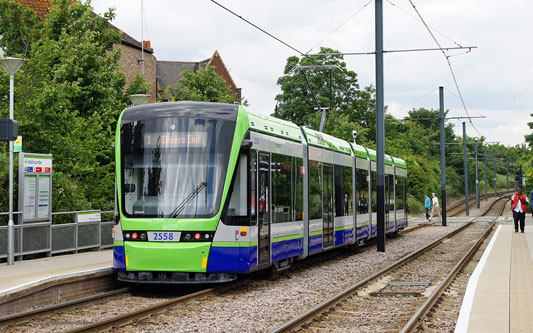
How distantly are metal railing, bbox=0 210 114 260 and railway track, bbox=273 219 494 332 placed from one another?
23.0 ft

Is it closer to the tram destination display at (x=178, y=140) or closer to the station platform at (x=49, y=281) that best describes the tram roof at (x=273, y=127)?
the tram destination display at (x=178, y=140)

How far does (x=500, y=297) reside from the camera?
425 inches

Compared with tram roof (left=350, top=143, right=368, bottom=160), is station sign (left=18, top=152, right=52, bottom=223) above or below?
below

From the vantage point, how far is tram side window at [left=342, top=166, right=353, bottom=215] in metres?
20.0

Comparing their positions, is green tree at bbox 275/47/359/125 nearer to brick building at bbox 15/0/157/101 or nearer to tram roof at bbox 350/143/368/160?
brick building at bbox 15/0/157/101

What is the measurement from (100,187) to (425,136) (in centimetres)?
7296

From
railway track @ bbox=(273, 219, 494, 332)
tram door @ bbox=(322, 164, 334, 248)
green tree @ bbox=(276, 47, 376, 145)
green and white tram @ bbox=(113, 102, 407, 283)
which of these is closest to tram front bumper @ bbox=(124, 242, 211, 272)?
green and white tram @ bbox=(113, 102, 407, 283)

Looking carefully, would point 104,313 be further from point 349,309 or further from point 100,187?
point 100,187

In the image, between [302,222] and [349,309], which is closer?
[349,309]

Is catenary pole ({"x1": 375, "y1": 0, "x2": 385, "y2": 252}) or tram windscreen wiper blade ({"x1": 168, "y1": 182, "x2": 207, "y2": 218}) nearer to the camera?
tram windscreen wiper blade ({"x1": 168, "y1": 182, "x2": 207, "y2": 218})

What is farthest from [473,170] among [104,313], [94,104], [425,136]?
[104,313]

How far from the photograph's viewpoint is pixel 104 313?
34.4 ft

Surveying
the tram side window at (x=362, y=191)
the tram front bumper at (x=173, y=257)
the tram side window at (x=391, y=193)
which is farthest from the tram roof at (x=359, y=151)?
the tram front bumper at (x=173, y=257)

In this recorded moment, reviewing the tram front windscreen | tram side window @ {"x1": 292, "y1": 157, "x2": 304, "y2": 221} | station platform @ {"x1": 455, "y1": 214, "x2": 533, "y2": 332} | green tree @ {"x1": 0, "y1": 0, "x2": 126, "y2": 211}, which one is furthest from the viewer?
green tree @ {"x1": 0, "y1": 0, "x2": 126, "y2": 211}
